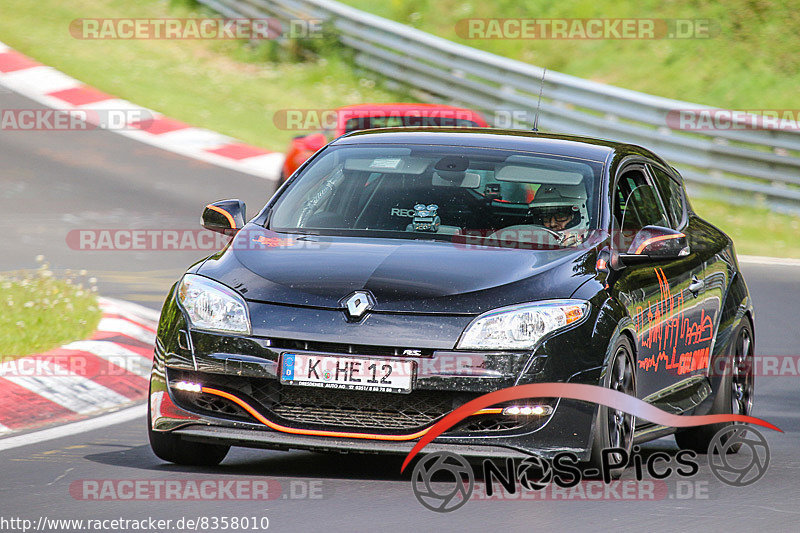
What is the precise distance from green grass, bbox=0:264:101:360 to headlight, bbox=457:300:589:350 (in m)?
3.80

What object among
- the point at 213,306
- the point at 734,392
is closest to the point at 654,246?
the point at 734,392

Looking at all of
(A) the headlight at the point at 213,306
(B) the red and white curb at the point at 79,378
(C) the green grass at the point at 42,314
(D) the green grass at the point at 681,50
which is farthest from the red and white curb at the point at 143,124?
(A) the headlight at the point at 213,306

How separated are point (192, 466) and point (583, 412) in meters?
1.73

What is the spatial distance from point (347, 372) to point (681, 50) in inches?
746

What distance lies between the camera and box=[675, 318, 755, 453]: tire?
8.00 meters

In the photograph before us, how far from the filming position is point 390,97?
75.7 feet

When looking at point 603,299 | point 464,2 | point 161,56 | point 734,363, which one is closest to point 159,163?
point 161,56

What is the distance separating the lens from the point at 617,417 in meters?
6.55

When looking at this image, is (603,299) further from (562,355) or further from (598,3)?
(598,3)

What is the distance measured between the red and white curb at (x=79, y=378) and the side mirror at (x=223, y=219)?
4.54 ft

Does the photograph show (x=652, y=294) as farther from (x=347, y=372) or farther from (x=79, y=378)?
(x=79, y=378)

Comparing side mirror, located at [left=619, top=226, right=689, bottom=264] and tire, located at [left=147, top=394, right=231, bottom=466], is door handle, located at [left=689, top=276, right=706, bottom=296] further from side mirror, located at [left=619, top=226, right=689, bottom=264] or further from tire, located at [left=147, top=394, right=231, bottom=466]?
tire, located at [left=147, top=394, right=231, bottom=466]

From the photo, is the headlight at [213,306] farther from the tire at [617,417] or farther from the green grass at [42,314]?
the green grass at [42,314]

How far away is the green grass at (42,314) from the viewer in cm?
941
